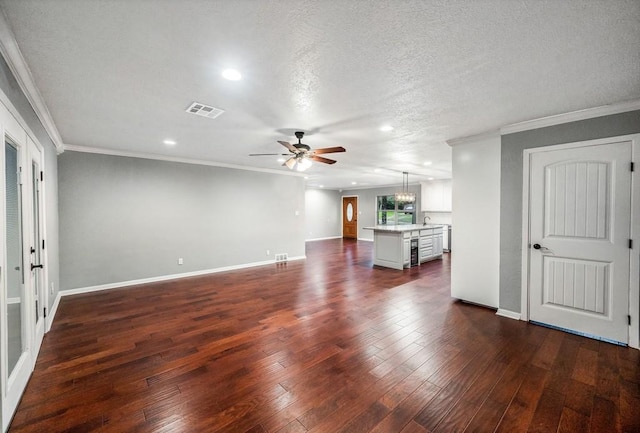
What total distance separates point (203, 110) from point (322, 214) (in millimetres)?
9734

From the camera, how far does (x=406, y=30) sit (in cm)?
167

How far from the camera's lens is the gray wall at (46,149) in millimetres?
1959

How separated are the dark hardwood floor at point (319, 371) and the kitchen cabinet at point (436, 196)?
5997mm

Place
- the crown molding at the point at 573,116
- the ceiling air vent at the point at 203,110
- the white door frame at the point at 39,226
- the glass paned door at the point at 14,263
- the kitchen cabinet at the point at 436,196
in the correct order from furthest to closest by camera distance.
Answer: the kitchen cabinet at the point at 436,196 < the ceiling air vent at the point at 203,110 < the crown molding at the point at 573,116 < the white door frame at the point at 39,226 < the glass paned door at the point at 14,263

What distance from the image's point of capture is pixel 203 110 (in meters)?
3.02

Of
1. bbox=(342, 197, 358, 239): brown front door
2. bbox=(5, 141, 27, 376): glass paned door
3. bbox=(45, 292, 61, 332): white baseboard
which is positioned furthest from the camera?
bbox=(342, 197, 358, 239): brown front door

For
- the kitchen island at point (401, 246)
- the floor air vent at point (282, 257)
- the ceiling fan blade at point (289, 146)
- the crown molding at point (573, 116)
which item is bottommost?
the floor air vent at point (282, 257)

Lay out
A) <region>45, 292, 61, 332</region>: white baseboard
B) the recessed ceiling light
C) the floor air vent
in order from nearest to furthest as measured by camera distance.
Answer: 1. the recessed ceiling light
2. <region>45, 292, 61, 332</region>: white baseboard
3. the floor air vent

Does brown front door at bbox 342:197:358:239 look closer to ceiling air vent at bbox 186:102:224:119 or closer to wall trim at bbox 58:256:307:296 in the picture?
wall trim at bbox 58:256:307:296

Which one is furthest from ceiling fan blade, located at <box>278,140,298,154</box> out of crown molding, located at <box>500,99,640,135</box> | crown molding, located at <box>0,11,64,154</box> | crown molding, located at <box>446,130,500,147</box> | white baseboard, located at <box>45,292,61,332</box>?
white baseboard, located at <box>45,292,61,332</box>

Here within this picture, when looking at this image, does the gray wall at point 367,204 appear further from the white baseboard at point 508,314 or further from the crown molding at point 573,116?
the white baseboard at point 508,314

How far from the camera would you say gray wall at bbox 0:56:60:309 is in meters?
1.96

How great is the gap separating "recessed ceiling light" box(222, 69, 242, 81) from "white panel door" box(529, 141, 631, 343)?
3.61 m

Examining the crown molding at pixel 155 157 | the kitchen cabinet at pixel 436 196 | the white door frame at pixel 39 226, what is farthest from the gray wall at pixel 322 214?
the white door frame at pixel 39 226
